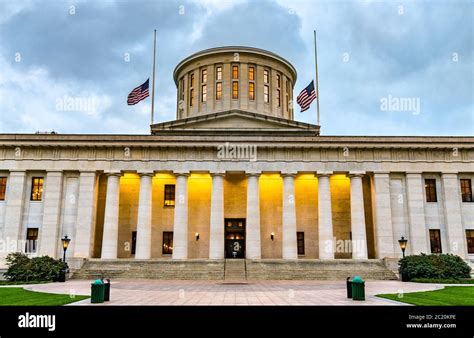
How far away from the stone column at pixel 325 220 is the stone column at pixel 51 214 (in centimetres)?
2377

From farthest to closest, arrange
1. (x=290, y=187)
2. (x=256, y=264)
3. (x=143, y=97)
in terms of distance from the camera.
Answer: (x=143, y=97) → (x=290, y=187) → (x=256, y=264)

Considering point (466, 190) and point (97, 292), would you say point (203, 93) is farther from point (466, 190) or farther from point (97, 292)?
point (97, 292)

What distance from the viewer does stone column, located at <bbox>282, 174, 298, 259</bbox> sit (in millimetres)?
37469

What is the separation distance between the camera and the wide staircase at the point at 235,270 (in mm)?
33062

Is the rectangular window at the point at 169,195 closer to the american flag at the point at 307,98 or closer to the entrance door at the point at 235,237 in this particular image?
the entrance door at the point at 235,237

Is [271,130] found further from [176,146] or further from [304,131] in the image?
[176,146]

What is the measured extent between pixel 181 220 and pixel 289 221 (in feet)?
32.2

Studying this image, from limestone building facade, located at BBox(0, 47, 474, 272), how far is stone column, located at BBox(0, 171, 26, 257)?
91mm

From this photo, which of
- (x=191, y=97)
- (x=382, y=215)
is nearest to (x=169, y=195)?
(x=191, y=97)

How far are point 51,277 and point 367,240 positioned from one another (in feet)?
92.7

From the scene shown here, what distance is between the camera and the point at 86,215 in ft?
124

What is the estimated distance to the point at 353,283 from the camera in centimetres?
1733

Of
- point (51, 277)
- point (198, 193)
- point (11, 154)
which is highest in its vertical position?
point (11, 154)
